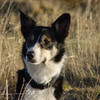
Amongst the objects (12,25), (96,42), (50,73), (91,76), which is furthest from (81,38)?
(50,73)

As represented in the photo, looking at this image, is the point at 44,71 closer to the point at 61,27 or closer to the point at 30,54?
the point at 30,54

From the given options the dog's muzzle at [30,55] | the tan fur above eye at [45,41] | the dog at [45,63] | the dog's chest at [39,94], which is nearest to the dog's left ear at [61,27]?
the dog at [45,63]

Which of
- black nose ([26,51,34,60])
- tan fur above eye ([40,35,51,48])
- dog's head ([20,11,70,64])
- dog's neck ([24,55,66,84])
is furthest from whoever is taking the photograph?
dog's neck ([24,55,66,84])

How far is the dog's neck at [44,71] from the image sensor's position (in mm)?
3701

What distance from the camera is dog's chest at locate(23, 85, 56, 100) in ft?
11.8

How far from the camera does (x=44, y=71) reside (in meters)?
3.75

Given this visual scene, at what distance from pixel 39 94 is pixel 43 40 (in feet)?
2.70

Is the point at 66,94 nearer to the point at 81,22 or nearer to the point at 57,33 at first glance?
the point at 57,33

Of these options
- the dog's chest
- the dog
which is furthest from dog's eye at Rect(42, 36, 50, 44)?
the dog's chest

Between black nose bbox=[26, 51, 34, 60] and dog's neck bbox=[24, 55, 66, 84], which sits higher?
black nose bbox=[26, 51, 34, 60]

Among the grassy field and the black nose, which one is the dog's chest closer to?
the grassy field

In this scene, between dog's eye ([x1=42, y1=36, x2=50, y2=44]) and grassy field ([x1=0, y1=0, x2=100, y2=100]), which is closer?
dog's eye ([x1=42, y1=36, x2=50, y2=44])

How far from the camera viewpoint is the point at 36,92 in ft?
11.9

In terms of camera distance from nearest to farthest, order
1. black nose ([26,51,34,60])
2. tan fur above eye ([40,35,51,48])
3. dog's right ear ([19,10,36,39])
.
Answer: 1. black nose ([26,51,34,60])
2. tan fur above eye ([40,35,51,48])
3. dog's right ear ([19,10,36,39])
